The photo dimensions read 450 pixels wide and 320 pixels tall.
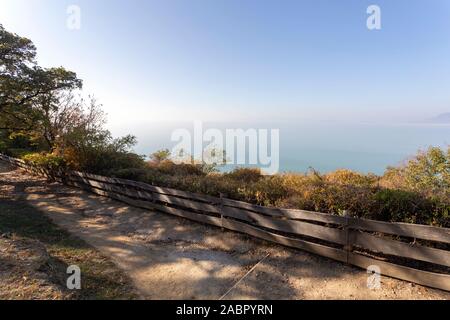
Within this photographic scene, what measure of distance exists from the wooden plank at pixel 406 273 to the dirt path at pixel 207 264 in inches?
4.2

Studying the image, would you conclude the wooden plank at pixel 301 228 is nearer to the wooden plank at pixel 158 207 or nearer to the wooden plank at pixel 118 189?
the wooden plank at pixel 158 207

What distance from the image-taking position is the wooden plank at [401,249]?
4172mm

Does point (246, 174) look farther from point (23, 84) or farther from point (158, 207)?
point (23, 84)

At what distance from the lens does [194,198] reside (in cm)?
789

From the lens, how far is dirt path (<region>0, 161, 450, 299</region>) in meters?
4.63

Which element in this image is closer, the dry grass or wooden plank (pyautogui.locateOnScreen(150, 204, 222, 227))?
the dry grass

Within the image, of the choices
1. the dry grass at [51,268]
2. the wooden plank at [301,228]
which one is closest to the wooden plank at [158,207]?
the wooden plank at [301,228]

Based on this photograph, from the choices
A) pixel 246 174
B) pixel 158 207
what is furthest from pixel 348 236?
pixel 246 174

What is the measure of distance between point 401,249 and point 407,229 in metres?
0.36

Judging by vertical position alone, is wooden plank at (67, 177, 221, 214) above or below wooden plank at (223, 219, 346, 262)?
above

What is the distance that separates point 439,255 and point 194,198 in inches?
224

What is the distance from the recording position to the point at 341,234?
524cm

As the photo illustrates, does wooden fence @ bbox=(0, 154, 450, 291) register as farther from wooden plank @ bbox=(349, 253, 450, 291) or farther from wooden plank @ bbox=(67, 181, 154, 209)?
wooden plank @ bbox=(67, 181, 154, 209)

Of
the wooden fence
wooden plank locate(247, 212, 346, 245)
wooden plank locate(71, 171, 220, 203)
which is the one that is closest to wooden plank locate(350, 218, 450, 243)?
the wooden fence
